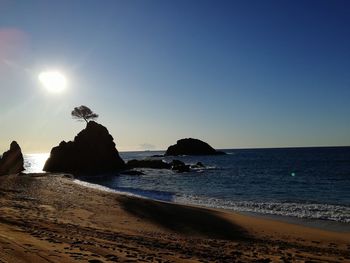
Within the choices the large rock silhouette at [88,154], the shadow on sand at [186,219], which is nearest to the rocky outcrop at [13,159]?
the large rock silhouette at [88,154]

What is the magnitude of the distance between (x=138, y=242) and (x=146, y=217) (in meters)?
9.44

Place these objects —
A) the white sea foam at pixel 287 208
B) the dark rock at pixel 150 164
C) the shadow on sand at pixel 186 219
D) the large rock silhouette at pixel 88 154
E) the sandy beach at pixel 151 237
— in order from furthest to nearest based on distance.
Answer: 1. the dark rock at pixel 150 164
2. the large rock silhouette at pixel 88 154
3. the white sea foam at pixel 287 208
4. the shadow on sand at pixel 186 219
5. the sandy beach at pixel 151 237

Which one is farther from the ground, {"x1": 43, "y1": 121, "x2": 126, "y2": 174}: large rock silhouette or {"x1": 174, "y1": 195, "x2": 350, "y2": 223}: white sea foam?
{"x1": 43, "y1": 121, "x2": 126, "y2": 174}: large rock silhouette

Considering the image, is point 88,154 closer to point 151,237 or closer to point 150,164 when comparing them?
point 150,164

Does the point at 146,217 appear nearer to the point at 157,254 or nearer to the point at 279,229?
the point at 279,229

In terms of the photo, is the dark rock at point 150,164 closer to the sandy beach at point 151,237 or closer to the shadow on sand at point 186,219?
the shadow on sand at point 186,219

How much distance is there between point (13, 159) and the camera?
240ft

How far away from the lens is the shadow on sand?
19.7m

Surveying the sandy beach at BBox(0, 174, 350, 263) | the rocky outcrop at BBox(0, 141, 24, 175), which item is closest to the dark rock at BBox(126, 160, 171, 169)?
the rocky outcrop at BBox(0, 141, 24, 175)

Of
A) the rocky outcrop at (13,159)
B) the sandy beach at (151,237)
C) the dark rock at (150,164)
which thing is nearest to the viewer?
the sandy beach at (151,237)

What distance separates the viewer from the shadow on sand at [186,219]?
19.7 m

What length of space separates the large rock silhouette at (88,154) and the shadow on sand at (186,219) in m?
56.5

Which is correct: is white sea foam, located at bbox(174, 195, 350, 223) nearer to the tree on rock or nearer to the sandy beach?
the sandy beach

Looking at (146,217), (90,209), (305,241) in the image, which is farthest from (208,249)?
(90,209)
